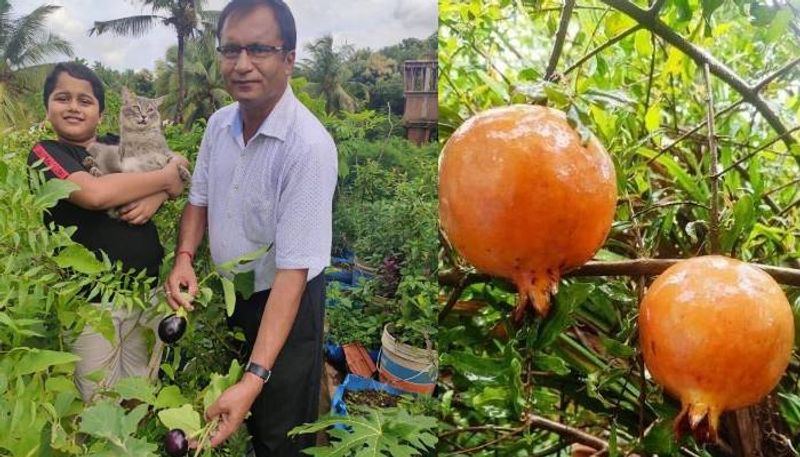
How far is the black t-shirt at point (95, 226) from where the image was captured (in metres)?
1.20

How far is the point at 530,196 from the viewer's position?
55 cm

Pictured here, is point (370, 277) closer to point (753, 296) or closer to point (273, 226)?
point (273, 226)

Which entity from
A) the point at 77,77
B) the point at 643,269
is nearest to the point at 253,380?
the point at 77,77

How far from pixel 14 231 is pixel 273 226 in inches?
14.9

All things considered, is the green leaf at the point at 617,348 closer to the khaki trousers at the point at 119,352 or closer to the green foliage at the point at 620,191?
the green foliage at the point at 620,191

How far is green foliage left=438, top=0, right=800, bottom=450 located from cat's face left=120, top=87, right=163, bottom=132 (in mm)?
490

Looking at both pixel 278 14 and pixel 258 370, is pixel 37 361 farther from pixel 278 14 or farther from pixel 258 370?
pixel 278 14

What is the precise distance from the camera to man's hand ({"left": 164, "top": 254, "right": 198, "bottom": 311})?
1235 mm

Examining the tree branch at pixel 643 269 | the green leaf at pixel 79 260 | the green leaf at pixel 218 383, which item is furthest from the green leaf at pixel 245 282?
the tree branch at pixel 643 269

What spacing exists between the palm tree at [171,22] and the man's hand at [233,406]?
1.53 ft

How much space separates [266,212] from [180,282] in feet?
0.62

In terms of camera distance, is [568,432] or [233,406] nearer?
[568,432]

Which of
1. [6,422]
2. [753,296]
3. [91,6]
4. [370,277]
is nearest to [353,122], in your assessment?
[370,277]

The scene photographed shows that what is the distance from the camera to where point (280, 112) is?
1229 millimetres
